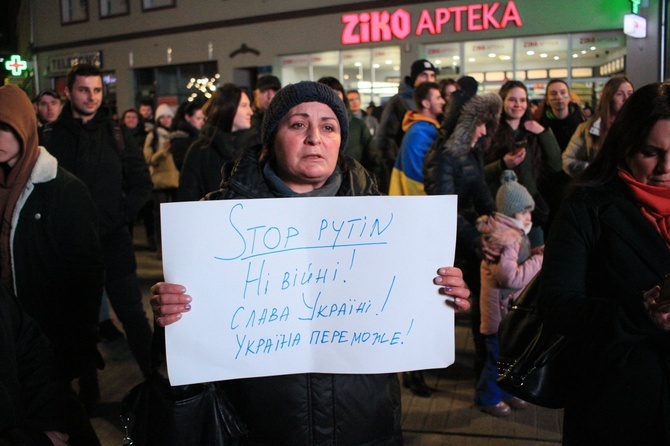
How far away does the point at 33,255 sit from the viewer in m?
3.53

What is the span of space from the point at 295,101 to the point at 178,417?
1.04m

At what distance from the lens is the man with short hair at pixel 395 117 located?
7.34 m

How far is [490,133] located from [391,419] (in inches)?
120

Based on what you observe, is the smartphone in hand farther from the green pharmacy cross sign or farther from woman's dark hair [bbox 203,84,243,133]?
the green pharmacy cross sign

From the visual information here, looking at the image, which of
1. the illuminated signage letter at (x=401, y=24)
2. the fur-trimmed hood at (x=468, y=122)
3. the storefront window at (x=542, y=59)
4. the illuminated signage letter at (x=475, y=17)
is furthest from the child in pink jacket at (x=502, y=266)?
the illuminated signage letter at (x=401, y=24)

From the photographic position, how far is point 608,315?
199 centimetres

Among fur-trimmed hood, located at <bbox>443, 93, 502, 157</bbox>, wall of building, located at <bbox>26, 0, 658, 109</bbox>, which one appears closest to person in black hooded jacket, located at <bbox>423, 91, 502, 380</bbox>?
fur-trimmed hood, located at <bbox>443, 93, 502, 157</bbox>

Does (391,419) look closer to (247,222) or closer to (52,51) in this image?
(247,222)

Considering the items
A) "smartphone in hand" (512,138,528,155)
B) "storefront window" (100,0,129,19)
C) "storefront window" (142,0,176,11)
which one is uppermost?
"storefront window" (100,0,129,19)

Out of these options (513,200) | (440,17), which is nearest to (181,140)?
(513,200)

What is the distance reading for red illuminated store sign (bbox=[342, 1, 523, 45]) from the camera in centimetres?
1591

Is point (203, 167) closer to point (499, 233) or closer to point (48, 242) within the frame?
point (48, 242)

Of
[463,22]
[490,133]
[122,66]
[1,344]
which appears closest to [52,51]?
[122,66]

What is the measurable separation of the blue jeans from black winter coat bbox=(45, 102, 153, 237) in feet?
9.09
